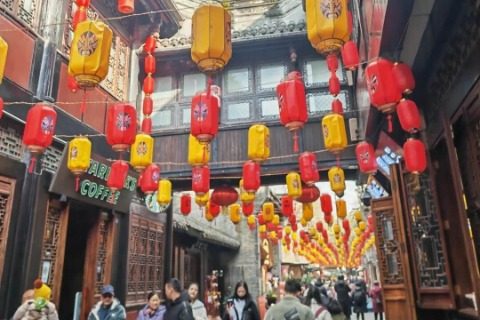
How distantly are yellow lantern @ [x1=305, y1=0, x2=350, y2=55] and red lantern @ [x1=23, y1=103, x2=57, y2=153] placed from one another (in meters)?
4.39

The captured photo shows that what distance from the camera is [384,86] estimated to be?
5133mm

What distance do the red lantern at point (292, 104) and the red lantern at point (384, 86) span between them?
56.5 inches

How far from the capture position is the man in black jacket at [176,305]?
479 centimetres

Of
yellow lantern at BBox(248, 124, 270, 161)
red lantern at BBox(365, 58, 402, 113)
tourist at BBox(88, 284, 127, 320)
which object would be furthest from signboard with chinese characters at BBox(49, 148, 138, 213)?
red lantern at BBox(365, 58, 402, 113)

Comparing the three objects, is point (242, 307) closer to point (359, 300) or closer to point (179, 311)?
point (179, 311)

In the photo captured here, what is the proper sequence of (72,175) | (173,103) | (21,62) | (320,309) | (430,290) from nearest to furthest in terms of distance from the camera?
(320,309) → (430,290) → (21,62) → (72,175) → (173,103)

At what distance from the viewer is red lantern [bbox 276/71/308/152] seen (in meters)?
6.48

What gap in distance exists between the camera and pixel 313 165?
9172 millimetres

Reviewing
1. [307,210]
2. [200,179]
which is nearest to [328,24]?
[200,179]

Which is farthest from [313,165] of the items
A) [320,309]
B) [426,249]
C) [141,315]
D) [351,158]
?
[141,315]

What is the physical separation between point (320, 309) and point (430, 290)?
5.86ft

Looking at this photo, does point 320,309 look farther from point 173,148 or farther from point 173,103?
Answer: point 173,103

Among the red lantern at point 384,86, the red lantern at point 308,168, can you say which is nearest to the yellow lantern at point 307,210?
the red lantern at point 308,168

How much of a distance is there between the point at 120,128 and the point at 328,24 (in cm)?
412
